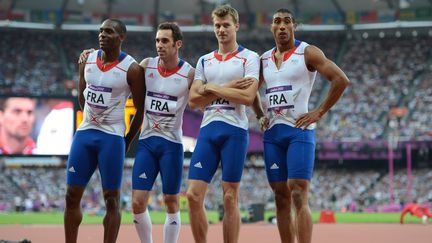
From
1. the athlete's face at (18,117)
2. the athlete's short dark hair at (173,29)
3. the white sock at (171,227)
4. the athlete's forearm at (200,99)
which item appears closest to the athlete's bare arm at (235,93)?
the athlete's forearm at (200,99)

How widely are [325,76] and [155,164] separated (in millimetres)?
2483

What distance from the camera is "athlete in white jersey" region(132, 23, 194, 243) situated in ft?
28.0

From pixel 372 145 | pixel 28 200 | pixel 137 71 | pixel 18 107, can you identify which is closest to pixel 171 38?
pixel 137 71

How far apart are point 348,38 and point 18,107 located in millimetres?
32230

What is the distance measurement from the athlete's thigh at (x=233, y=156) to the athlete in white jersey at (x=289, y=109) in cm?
39

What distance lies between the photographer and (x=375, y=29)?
48062 mm

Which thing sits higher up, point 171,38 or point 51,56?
point 51,56

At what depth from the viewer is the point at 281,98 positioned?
827 cm

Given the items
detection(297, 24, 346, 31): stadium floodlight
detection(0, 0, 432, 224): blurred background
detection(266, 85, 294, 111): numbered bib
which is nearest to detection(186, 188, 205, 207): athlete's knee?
detection(266, 85, 294, 111): numbered bib

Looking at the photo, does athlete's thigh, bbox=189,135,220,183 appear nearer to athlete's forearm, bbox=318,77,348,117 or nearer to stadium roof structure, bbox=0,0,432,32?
athlete's forearm, bbox=318,77,348,117

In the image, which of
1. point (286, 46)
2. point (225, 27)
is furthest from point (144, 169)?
point (286, 46)

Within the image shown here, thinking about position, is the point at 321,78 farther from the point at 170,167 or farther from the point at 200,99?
the point at 200,99

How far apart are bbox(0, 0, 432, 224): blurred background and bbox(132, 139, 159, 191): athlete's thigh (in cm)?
2729

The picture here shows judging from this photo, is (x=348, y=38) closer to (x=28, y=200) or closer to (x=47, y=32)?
(x=47, y=32)
